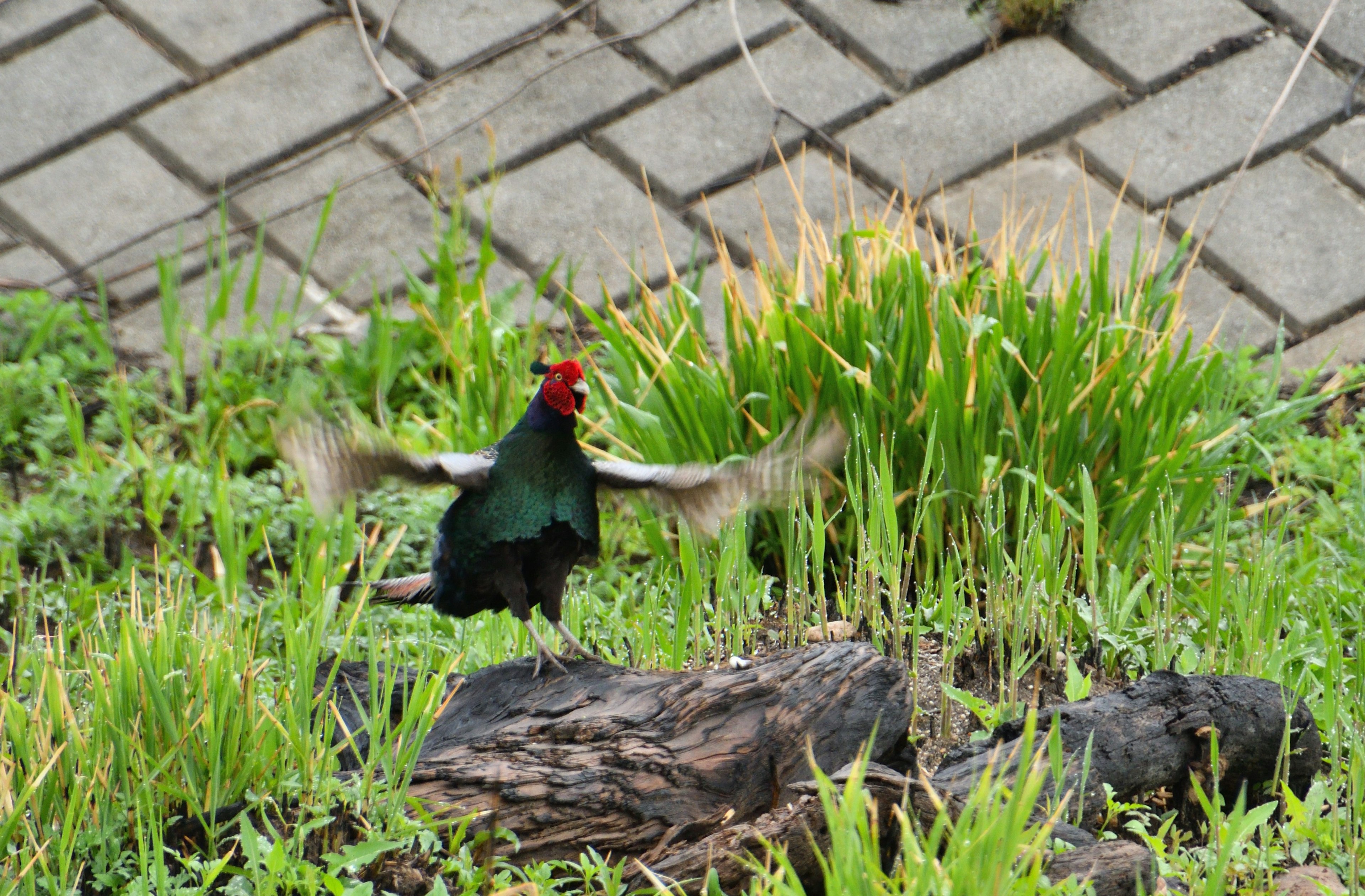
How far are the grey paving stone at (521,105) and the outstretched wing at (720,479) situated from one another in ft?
6.68

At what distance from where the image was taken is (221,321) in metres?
3.40

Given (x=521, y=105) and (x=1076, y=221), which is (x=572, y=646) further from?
(x=521, y=105)

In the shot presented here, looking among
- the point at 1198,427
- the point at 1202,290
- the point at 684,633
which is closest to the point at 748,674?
the point at 684,633

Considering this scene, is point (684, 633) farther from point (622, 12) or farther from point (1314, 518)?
point (622, 12)

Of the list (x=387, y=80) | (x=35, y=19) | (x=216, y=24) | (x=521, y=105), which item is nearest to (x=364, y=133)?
(x=387, y=80)

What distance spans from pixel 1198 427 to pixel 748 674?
1211mm

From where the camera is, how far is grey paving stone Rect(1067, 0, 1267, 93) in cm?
410

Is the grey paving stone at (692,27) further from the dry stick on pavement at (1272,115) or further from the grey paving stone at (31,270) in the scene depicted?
the grey paving stone at (31,270)

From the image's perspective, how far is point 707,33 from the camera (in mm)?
4305

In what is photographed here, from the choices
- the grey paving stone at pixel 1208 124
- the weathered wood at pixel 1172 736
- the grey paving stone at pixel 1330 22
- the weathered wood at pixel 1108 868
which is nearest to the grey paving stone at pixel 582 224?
the grey paving stone at pixel 1208 124

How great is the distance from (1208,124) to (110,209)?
9.60ft

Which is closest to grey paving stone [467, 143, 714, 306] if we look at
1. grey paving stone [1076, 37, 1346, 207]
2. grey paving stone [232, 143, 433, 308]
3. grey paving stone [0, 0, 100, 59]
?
grey paving stone [232, 143, 433, 308]

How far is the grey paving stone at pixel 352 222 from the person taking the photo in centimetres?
371

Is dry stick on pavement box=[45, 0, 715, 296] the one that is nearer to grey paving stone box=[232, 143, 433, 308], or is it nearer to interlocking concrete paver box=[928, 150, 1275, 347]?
grey paving stone box=[232, 143, 433, 308]
